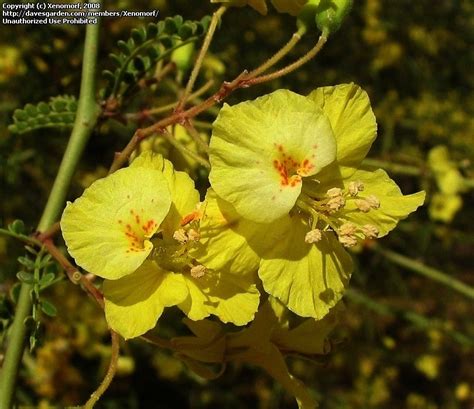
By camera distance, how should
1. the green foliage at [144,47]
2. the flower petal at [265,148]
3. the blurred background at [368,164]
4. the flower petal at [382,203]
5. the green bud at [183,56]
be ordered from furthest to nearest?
the blurred background at [368,164]
the green bud at [183,56]
the green foliage at [144,47]
the flower petal at [382,203]
the flower petal at [265,148]

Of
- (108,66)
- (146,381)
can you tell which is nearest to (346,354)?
(146,381)

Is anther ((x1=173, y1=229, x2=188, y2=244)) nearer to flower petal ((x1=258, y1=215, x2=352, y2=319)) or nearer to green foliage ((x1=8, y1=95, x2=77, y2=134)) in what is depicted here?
flower petal ((x1=258, y1=215, x2=352, y2=319))

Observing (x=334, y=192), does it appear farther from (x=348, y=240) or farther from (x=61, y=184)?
(x=61, y=184)

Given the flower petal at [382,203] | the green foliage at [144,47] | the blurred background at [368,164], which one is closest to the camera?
the flower petal at [382,203]

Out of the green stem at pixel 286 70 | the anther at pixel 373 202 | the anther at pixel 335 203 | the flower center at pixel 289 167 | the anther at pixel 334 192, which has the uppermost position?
the green stem at pixel 286 70

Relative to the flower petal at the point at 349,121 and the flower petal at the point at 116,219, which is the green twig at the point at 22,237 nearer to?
the flower petal at the point at 116,219

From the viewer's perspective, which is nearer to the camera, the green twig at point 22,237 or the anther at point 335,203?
the anther at point 335,203

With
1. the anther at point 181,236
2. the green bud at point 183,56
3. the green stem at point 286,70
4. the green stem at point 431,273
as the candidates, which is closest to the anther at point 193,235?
the anther at point 181,236

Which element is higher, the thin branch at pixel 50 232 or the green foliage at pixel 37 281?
the thin branch at pixel 50 232

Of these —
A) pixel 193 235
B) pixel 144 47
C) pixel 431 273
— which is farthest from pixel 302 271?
pixel 431 273
